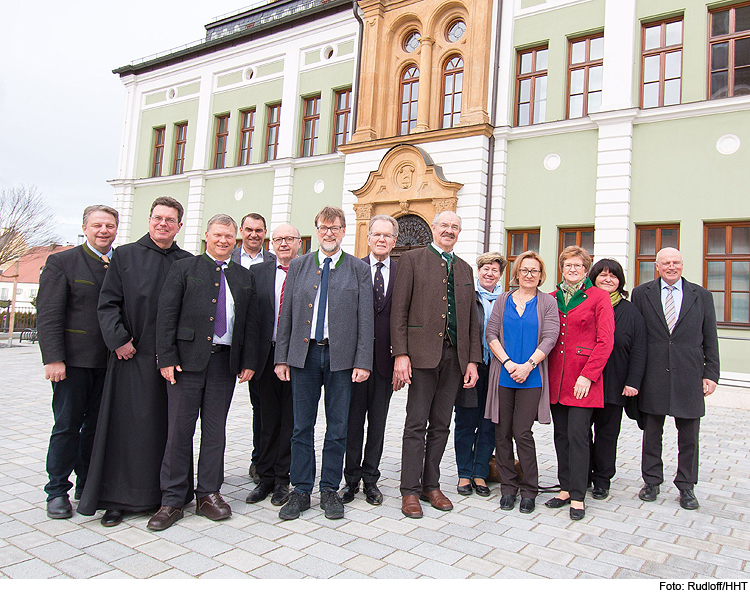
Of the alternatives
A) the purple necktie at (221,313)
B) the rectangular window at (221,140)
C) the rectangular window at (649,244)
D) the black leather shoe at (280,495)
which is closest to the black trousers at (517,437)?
the black leather shoe at (280,495)

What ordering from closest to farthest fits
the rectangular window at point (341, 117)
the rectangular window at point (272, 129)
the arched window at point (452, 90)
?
the arched window at point (452, 90) → the rectangular window at point (341, 117) → the rectangular window at point (272, 129)

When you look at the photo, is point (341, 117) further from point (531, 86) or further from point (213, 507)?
point (213, 507)

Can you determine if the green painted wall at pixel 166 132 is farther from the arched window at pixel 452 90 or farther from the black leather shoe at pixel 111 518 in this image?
the black leather shoe at pixel 111 518

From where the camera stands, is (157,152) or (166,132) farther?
(157,152)

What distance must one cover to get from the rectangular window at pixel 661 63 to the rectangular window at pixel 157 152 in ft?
55.9

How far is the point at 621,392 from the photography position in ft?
16.0

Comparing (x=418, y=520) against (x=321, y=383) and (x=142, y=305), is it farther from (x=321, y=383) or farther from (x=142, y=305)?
(x=142, y=305)

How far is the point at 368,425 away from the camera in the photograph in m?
4.50

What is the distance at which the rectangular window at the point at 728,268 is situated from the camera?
11.2 meters

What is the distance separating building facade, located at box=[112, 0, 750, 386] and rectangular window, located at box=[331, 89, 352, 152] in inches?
1.7

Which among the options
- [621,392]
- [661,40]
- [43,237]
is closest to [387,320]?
[621,392]

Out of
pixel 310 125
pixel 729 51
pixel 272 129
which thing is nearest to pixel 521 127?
pixel 729 51

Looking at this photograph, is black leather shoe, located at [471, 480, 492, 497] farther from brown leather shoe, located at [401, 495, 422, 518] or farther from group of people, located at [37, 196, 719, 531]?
brown leather shoe, located at [401, 495, 422, 518]

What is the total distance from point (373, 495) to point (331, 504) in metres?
0.47
